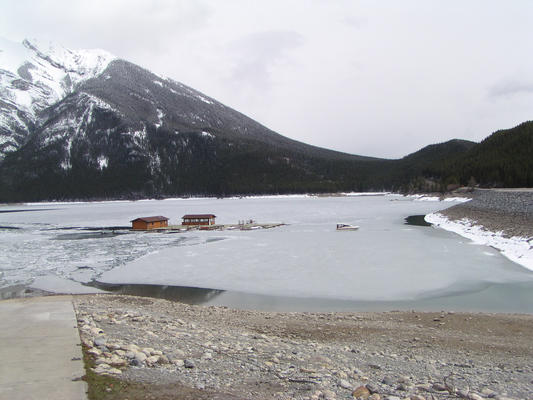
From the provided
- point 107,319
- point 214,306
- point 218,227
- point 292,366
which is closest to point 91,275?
point 214,306

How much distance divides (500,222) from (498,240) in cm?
721

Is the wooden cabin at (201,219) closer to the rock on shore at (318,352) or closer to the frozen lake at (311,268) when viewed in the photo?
the frozen lake at (311,268)

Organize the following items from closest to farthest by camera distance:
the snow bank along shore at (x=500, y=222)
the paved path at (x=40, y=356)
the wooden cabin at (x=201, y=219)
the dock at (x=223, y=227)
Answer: the paved path at (x=40, y=356) < the snow bank along shore at (x=500, y=222) < the dock at (x=223, y=227) < the wooden cabin at (x=201, y=219)

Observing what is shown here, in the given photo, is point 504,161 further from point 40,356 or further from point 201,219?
point 40,356

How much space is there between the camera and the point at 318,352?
34.5ft

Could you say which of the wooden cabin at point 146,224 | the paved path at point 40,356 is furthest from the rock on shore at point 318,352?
the wooden cabin at point 146,224

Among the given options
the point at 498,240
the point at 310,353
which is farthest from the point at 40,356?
the point at 498,240

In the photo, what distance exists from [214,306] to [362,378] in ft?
33.7

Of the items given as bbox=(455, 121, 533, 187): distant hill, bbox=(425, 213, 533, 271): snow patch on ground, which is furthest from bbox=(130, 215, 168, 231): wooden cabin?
bbox=(455, 121, 533, 187): distant hill

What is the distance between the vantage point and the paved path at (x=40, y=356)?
6.82 m

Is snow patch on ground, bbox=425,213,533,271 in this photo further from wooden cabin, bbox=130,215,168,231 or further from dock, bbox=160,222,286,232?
wooden cabin, bbox=130,215,168,231

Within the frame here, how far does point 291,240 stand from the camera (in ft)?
134

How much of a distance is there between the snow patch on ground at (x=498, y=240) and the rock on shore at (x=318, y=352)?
14198 millimetres

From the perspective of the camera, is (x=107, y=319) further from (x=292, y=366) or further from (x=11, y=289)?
(x=11, y=289)
